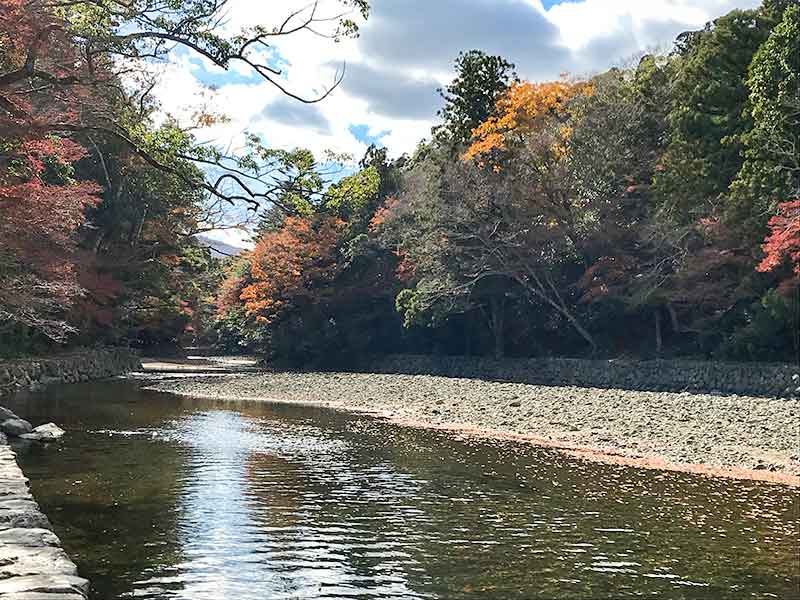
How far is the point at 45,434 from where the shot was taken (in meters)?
14.2

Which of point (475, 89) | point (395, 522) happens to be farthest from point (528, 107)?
point (395, 522)

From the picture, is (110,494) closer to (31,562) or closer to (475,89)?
(31,562)

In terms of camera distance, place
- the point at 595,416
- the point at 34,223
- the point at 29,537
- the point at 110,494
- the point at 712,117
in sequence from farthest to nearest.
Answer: the point at 712,117 → the point at 595,416 → the point at 34,223 → the point at 110,494 → the point at 29,537

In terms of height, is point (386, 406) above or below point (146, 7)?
below

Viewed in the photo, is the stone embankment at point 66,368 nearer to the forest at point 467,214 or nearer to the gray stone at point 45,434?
the forest at point 467,214

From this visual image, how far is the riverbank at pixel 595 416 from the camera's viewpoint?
13891 mm

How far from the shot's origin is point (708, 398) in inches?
827

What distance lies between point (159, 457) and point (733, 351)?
19152 millimetres

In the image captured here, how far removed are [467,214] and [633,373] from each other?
376 inches

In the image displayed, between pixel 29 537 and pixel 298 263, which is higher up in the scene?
pixel 298 263

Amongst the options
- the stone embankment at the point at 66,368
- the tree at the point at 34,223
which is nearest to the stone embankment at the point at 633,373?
the stone embankment at the point at 66,368

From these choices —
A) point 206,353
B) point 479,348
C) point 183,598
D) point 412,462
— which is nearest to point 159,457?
point 412,462

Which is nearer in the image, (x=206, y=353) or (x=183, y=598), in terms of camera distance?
(x=183, y=598)

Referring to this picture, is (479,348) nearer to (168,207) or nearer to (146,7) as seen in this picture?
(168,207)
